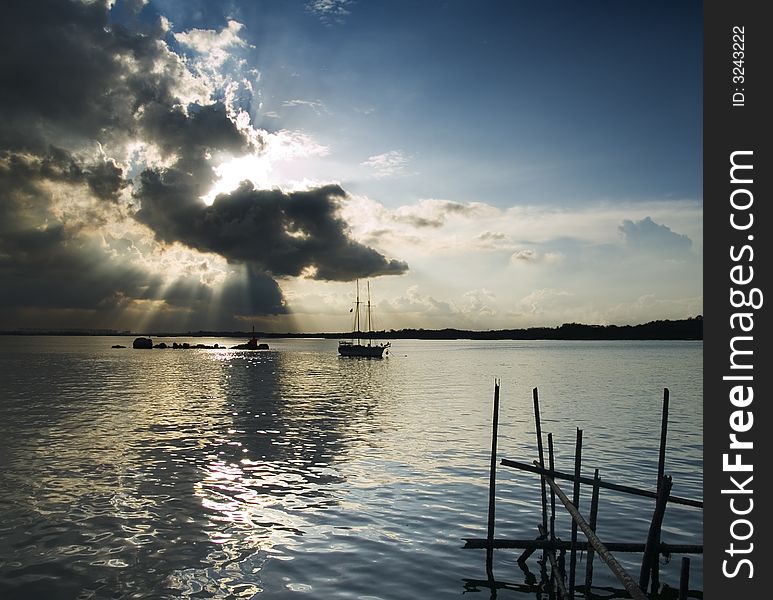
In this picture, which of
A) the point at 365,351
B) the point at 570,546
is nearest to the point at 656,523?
the point at 570,546

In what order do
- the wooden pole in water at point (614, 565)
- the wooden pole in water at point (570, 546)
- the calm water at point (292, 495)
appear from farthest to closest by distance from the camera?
the calm water at point (292, 495), the wooden pole in water at point (570, 546), the wooden pole in water at point (614, 565)

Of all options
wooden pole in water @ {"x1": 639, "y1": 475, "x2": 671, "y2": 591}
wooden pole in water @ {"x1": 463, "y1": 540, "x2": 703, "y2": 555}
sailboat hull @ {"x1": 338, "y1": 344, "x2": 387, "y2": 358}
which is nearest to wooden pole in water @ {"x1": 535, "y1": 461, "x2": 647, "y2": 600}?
wooden pole in water @ {"x1": 639, "y1": 475, "x2": 671, "y2": 591}

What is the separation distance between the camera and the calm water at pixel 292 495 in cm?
1588

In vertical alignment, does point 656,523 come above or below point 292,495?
above

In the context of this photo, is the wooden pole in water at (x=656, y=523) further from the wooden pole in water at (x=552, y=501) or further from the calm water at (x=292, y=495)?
the wooden pole in water at (x=552, y=501)

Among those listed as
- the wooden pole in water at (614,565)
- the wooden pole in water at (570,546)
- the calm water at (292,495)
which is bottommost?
the calm water at (292,495)

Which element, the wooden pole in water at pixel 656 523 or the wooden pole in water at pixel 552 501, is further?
the wooden pole in water at pixel 552 501

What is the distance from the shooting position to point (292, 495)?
24.2 metres

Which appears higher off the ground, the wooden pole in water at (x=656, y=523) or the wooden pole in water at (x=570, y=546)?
the wooden pole in water at (x=656, y=523)

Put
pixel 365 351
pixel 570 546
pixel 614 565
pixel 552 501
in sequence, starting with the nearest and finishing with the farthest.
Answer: pixel 614 565
pixel 570 546
pixel 552 501
pixel 365 351

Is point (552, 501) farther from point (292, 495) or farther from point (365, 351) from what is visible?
point (365, 351)

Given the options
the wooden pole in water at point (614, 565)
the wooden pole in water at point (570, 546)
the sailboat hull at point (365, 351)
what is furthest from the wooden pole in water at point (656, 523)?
the sailboat hull at point (365, 351)

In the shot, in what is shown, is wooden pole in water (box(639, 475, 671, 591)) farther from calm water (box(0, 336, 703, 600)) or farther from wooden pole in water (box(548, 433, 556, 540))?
wooden pole in water (box(548, 433, 556, 540))

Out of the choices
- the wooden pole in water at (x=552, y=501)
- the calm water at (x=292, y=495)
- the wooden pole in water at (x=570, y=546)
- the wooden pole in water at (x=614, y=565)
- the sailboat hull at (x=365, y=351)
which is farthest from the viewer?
the sailboat hull at (x=365, y=351)
